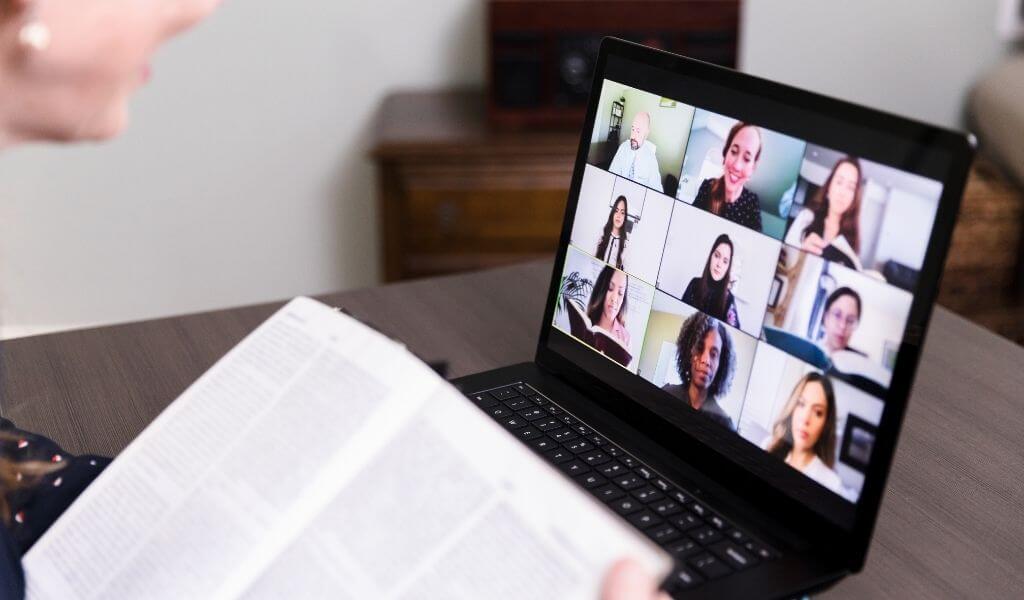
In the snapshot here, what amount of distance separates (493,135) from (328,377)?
1.37 metres

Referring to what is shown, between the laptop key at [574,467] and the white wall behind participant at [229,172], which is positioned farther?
the white wall behind participant at [229,172]

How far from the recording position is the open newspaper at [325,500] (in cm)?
52

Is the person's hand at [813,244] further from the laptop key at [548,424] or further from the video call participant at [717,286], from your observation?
the laptop key at [548,424]

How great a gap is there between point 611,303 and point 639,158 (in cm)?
12

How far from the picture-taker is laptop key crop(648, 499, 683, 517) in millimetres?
698

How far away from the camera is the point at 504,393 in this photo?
870 mm

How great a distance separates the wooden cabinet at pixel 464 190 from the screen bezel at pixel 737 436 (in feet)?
3.49

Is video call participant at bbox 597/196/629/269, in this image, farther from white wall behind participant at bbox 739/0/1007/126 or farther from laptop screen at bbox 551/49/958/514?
white wall behind participant at bbox 739/0/1007/126

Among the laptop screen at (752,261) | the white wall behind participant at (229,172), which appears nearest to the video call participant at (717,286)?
the laptop screen at (752,261)

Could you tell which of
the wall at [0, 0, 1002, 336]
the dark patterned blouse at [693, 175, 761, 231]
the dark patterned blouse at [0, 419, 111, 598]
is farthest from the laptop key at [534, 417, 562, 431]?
the wall at [0, 0, 1002, 336]

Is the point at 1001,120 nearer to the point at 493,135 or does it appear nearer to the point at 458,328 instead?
the point at 493,135

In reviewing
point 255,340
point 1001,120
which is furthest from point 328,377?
point 1001,120

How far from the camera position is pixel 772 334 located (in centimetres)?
67

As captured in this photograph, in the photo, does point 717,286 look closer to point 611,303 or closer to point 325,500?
point 611,303
